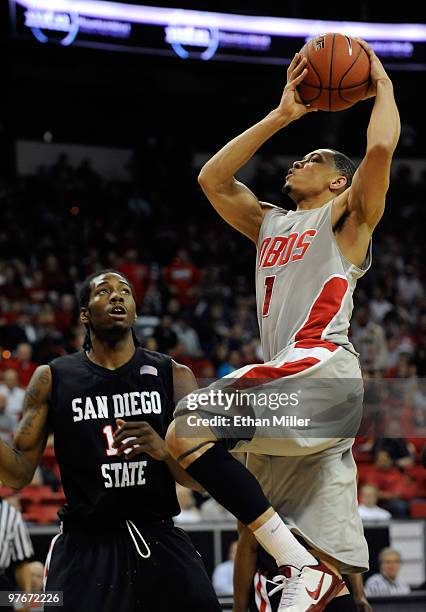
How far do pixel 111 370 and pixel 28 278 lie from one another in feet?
31.9

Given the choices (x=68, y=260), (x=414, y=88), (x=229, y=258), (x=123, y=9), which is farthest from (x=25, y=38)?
(x=414, y=88)

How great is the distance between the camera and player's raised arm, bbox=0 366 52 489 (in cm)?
396

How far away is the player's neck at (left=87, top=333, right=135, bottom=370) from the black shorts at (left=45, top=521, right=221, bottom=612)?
685 mm

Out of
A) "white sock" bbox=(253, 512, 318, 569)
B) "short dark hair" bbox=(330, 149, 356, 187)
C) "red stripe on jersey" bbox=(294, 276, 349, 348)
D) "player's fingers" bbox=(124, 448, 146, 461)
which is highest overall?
"short dark hair" bbox=(330, 149, 356, 187)

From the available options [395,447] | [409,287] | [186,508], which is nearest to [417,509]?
[395,447]

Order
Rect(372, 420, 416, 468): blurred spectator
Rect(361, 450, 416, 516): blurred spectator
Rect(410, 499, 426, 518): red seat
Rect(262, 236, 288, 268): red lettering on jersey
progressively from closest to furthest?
Rect(262, 236, 288, 268): red lettering on jersey
Rect(410, 499, 426, 518): red seat
Rect(361, 450, 416, 516): blurred spectator
Rect(372, 420, 416, 468): blurred spectator

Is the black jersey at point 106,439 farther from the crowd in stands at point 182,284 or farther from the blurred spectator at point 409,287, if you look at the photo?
the blurred spectator at point 409,287

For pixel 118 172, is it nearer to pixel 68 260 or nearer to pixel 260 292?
pixel 68 260

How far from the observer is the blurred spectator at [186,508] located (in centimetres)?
804

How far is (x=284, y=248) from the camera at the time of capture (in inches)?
152

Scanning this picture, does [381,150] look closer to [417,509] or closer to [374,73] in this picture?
[374,73]

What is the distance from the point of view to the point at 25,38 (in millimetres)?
14953

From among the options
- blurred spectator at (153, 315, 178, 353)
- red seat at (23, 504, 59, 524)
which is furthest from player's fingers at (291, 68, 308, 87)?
blurred spectator at (153, 315, 178, 353)

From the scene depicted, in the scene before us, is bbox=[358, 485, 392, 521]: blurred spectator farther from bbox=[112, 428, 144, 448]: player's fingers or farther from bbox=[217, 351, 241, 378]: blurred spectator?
bbox=[112, 428, 144, 448]: player's fingers
